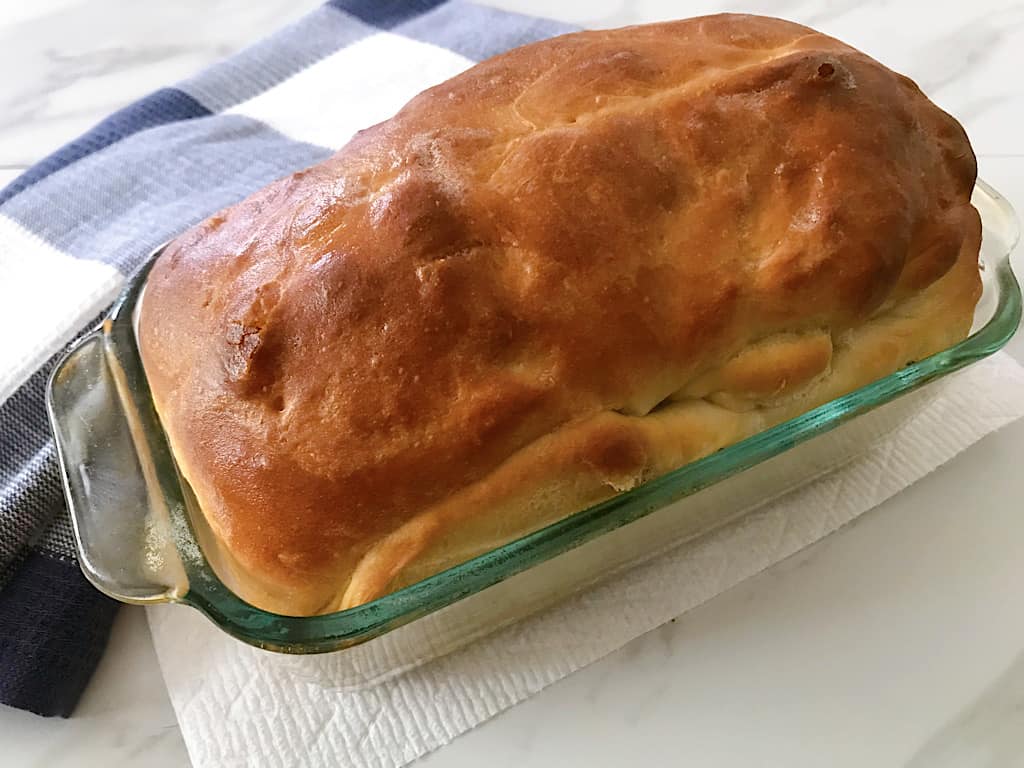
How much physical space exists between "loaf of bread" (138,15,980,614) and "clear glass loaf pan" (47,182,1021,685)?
25 millimetres

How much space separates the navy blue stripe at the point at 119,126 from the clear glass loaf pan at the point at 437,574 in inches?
17.2

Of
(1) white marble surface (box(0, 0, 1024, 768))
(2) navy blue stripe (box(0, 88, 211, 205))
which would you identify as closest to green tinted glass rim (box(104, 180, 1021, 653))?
(1) white marble surface (box(0, 0, 1024, 768))

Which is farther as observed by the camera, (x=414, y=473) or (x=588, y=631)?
(x=588, y=631)

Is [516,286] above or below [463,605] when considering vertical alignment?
above

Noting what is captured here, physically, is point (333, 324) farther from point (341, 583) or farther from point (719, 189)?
point (719, 189)

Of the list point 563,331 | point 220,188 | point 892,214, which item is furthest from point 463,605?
point 220,188

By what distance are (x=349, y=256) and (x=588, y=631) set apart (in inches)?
13.9

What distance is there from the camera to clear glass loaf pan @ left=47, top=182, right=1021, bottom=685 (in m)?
0.60

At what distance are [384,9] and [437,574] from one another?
40.0 inches

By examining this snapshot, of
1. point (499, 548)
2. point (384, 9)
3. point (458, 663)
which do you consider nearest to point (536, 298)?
point (499, 548)

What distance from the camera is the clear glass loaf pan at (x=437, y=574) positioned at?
0.60m

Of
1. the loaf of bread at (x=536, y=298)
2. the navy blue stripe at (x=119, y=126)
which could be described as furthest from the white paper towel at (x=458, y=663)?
the navy blue stripe at (x=119, y=126)

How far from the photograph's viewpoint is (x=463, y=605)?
0.67m

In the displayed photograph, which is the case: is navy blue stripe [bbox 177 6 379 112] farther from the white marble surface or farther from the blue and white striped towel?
the white marble surface
